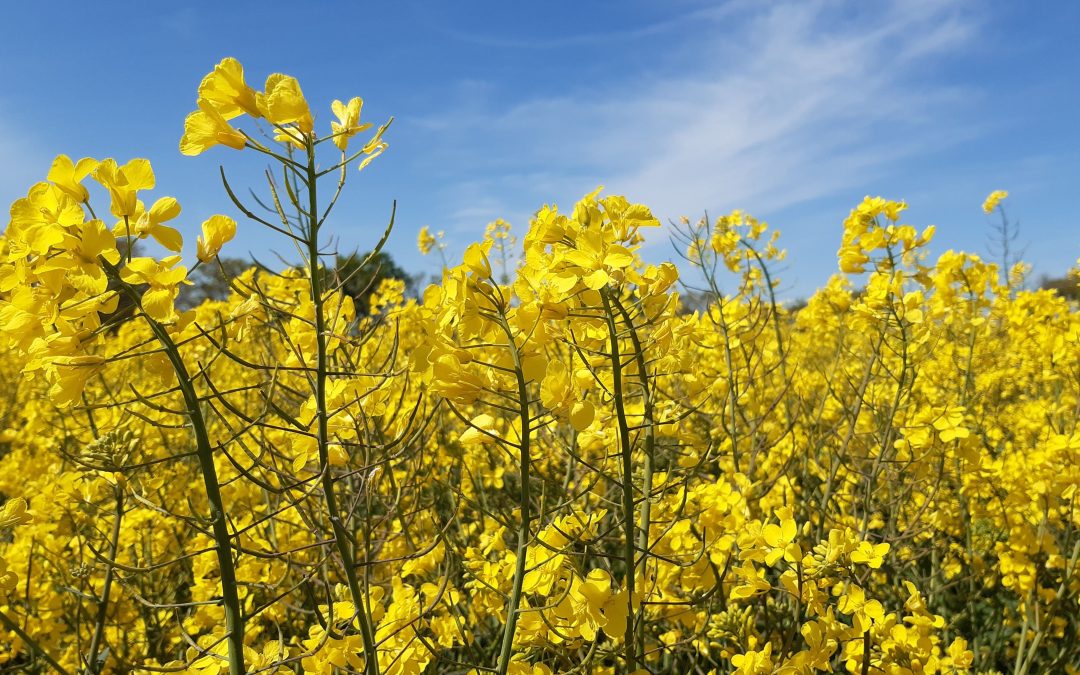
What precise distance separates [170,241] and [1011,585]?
11.6 ft

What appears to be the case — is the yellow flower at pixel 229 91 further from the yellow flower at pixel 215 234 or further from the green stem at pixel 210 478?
the green stem at pixel 210 478

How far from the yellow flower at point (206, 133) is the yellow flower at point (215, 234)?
14 centimetres

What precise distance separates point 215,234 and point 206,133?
19 cm

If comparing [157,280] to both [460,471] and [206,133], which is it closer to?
[206,133]

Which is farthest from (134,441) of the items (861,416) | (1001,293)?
(1001,293)

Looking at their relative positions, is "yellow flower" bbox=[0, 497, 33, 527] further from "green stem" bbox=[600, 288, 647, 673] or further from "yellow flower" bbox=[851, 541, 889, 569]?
"yellow flower" bbox=[851, 541, 889, 569]

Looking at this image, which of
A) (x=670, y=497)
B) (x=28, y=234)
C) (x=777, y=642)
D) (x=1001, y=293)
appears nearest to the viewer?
(x=28, y=234)

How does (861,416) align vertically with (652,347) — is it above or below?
below

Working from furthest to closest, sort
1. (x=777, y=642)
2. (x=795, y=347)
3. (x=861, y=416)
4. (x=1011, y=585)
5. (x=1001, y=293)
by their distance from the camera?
(x=795, y=347) < (x=1001, y=293) < (x=861, y=416) < (x=1011, y=585) < (x=777, y=642)

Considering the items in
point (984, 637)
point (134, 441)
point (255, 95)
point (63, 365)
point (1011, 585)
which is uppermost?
point (255, 95)

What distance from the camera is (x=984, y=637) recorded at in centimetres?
345

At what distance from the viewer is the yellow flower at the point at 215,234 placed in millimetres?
1237

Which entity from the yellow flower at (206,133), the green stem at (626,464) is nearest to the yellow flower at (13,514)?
the yellow flower at (206,133)

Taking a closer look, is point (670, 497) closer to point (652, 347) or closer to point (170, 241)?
point (652, 347)
